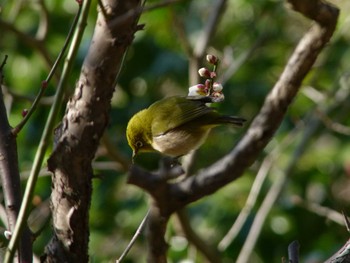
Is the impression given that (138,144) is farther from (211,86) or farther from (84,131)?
(84,131)

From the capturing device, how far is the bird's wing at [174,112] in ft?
9.91

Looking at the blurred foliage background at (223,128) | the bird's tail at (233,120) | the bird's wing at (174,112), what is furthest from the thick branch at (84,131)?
the blurred foliage background at (223,128)

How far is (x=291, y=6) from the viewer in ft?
7.78

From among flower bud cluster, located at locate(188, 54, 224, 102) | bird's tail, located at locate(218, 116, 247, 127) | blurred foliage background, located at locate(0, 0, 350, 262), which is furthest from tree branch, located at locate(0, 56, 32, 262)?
blurred foliage background, located at locate(0, 0, 350, 262)

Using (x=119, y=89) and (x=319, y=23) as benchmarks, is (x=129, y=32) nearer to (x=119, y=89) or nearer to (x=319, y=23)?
(x=319, y=23)

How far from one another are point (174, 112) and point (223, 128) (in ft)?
3.46

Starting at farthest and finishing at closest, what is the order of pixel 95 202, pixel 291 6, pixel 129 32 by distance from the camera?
pixel 95 202, pixel 291 6, pixel 129 32

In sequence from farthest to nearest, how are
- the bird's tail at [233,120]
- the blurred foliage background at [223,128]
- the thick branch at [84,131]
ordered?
the blurred foliage background at [223,128] < the bird's tail at [233,120] < the thick branch at [84,131]

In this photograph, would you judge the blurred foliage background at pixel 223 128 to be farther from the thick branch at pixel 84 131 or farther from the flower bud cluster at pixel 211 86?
→ the thick branch at pixel 84 131

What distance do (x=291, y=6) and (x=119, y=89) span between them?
77.0 inches

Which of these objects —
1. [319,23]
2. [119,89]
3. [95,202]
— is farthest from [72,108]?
[119,89]

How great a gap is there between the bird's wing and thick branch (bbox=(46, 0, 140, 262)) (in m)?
1.43

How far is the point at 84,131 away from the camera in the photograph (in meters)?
1.50

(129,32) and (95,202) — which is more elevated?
(129,32)
